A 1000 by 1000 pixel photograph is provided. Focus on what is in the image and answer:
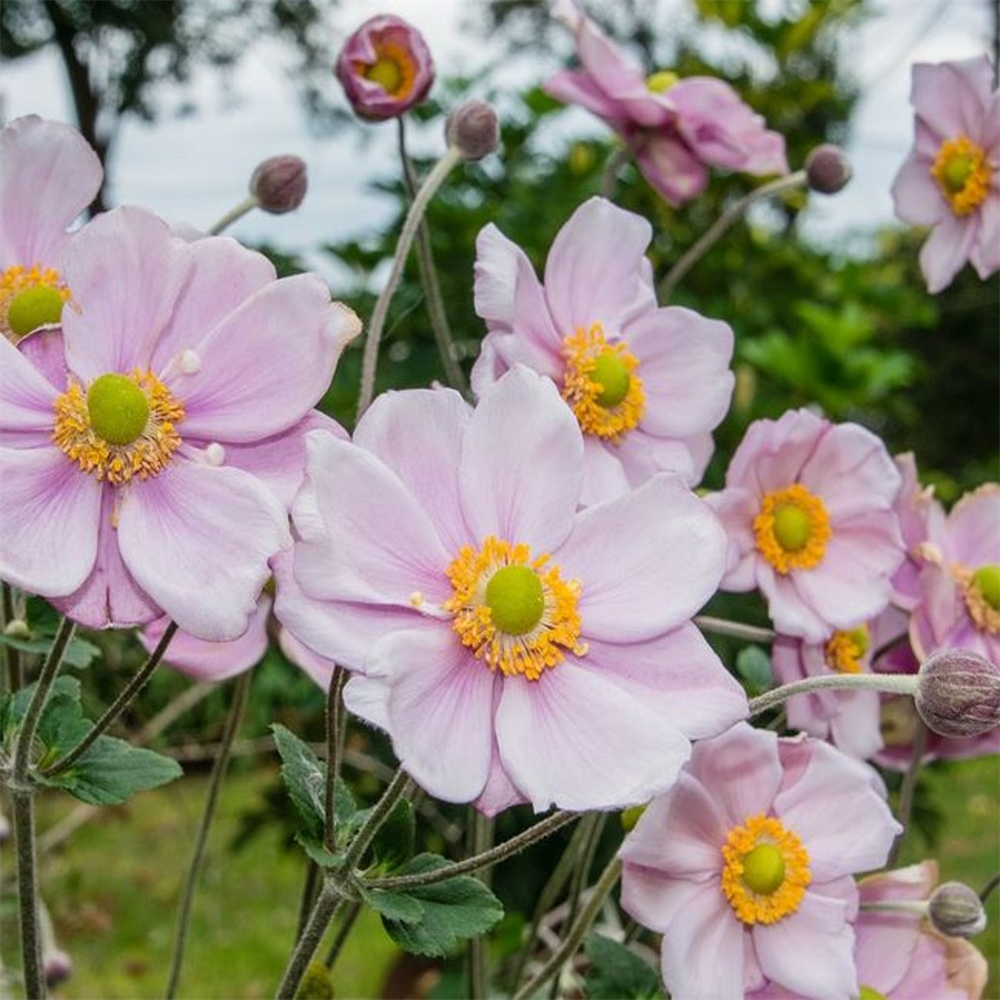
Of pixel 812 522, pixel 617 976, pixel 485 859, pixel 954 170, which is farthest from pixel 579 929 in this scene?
pixel 954 170

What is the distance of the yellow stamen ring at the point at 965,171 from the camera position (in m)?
0.93

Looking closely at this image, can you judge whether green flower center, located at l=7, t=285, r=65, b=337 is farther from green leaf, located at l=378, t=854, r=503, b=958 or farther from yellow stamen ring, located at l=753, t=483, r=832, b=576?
yellow stamen ring, located at l=753, t=483, r=832, b=576

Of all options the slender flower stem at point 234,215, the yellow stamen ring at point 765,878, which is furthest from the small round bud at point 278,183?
the yellow stamen ring at point 765,878

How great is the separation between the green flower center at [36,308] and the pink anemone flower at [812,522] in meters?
0.32

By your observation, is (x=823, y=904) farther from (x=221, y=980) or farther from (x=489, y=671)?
(x=221, y=980)

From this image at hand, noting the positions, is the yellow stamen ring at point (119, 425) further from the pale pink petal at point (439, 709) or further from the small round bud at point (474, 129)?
the small round bud at point (474, 129)

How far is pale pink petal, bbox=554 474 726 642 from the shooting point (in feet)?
1.82

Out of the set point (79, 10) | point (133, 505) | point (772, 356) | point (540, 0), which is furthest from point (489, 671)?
point (540, 0)

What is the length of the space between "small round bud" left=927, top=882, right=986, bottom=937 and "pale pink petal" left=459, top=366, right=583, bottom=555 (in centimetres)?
28

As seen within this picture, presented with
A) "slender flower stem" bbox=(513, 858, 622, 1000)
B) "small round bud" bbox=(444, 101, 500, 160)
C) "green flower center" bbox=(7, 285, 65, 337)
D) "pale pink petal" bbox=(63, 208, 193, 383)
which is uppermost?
"pale pink petal" bbox=(63, 208, 193, 383)

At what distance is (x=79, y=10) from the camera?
8977mm

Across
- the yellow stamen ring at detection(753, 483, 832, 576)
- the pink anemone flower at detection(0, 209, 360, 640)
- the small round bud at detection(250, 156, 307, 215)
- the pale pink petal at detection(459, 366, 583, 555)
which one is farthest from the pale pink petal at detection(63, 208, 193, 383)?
the yellow stamen ring at detection(753, 483, 832, 576)

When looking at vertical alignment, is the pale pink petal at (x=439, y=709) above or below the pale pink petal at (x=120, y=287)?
below

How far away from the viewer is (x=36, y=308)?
59 cm
